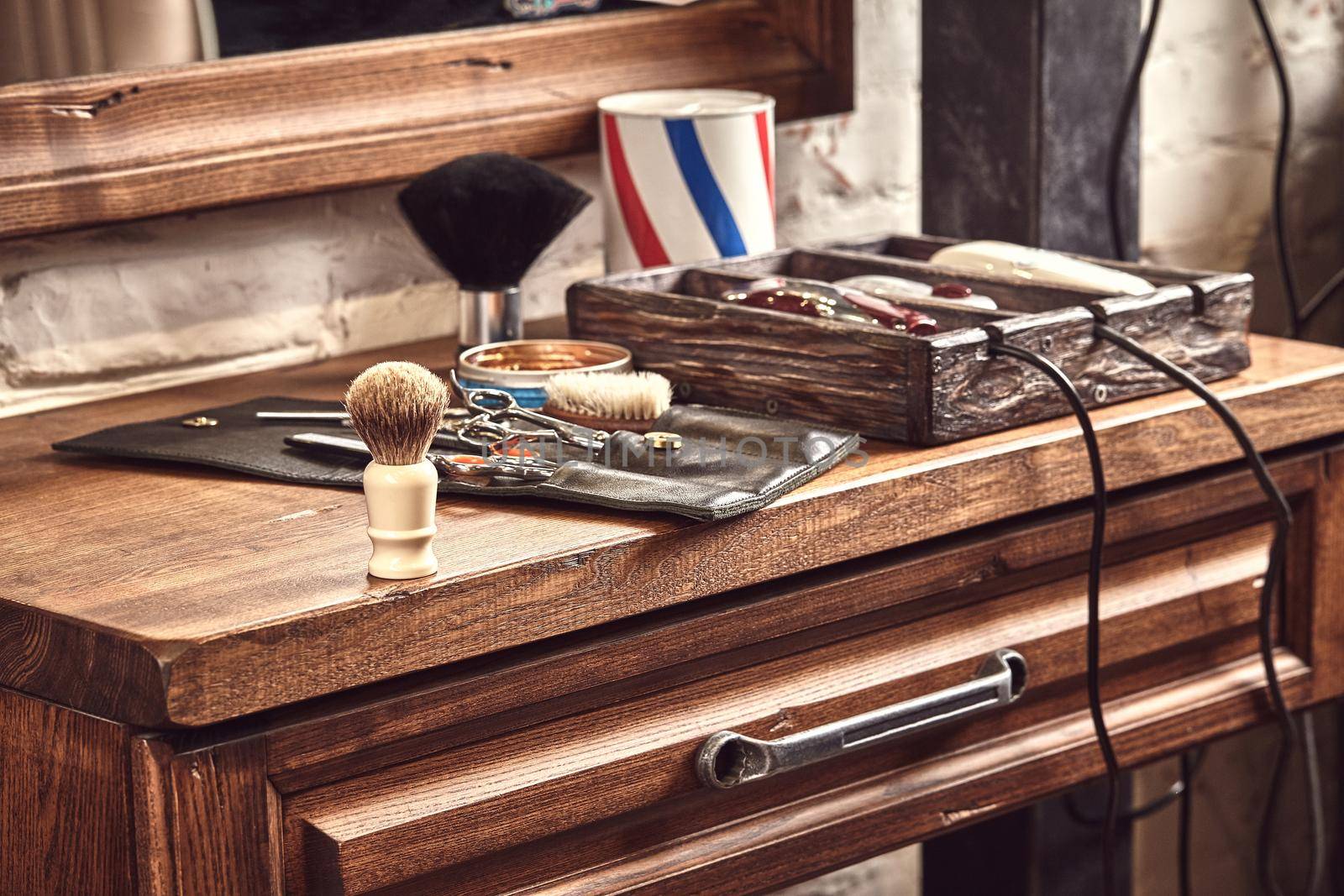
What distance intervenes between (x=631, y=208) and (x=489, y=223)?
177 millimetres

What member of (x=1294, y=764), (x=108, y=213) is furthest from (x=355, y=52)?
(x=1294, y=764)

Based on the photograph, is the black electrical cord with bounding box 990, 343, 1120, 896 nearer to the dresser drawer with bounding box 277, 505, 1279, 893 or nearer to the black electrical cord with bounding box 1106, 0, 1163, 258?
the dresser drawer with bounding box 277, 505, 1279, 893

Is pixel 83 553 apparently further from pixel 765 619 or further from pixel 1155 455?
pixel 1155 455

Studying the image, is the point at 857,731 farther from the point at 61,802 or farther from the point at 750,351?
the point at 61,802

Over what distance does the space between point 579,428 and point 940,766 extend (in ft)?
0.87

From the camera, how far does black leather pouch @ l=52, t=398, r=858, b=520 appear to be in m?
0.77

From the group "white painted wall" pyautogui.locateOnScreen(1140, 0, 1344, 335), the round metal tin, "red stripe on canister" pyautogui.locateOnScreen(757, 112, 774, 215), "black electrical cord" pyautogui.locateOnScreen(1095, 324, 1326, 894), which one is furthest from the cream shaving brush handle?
"white painted wall" pyautogui.locateOnScreen(1140, 0, 1344, 335)

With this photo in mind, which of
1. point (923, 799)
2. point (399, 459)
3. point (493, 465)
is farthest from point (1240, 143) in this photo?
point (399, 459)

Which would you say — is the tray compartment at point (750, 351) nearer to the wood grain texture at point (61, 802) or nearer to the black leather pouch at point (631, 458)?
the black leather pouch at point (631, 458)

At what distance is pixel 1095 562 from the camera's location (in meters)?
0.90

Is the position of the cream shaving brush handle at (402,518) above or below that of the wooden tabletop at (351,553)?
above

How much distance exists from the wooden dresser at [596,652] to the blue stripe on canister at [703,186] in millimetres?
285

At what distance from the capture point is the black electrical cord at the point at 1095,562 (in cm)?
88

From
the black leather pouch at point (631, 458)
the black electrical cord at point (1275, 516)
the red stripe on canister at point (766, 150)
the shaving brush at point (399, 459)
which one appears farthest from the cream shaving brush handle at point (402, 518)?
the red stripe on canister at point (766, 150)
